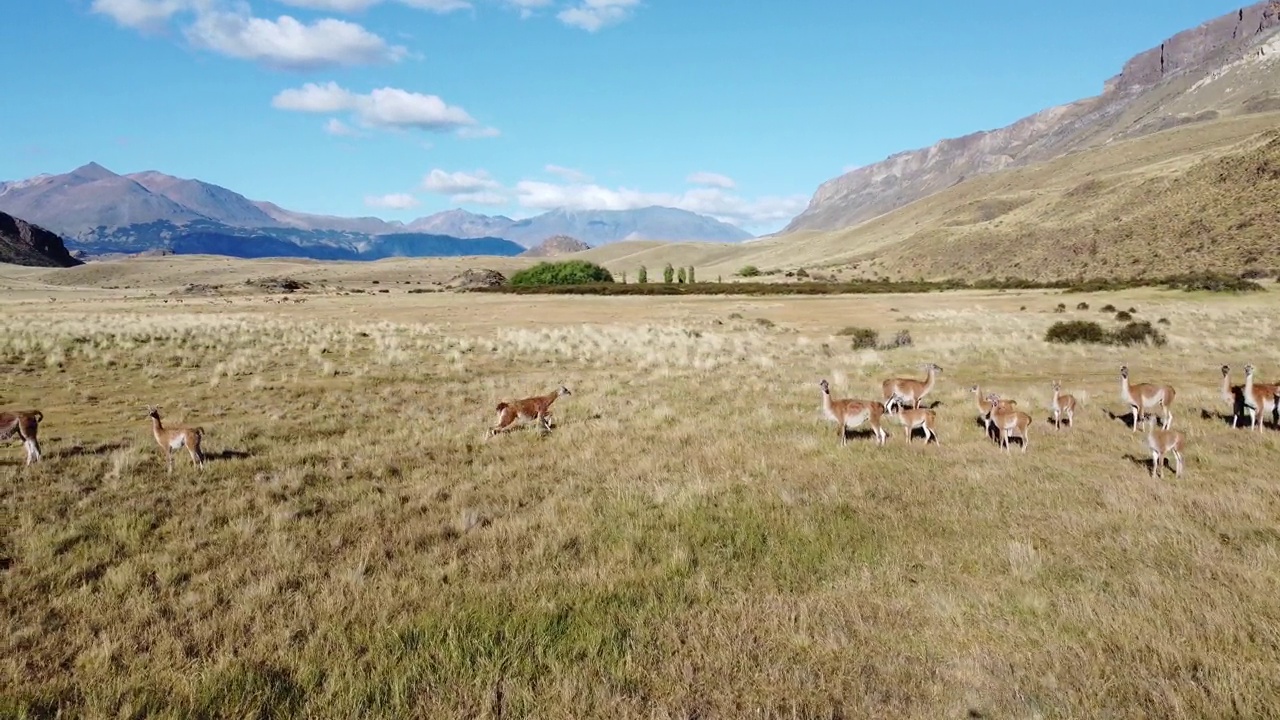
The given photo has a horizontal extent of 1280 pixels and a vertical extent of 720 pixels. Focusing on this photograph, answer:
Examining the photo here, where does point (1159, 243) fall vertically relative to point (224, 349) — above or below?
above

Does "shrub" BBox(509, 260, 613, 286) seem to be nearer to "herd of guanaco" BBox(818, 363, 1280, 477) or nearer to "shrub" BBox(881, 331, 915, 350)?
"shrub" BBox(881, 331, 915, 350)

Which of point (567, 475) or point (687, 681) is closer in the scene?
point (687, 681)

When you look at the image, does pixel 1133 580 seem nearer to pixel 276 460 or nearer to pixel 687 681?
pixel 687 681

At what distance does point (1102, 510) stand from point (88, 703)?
32.8 ft

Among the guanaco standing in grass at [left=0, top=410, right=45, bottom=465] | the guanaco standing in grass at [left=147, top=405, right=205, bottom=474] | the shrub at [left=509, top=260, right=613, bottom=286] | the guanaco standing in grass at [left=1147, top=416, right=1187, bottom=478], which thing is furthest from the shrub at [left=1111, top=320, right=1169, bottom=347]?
the shrub at [left=509, top=260, right=613, bottom=286]

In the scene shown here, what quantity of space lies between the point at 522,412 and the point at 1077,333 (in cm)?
2546

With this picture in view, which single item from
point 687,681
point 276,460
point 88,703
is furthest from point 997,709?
point 276,460

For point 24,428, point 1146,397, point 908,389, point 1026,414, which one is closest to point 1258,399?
point 1146,397

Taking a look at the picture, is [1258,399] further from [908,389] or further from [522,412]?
[522,412]

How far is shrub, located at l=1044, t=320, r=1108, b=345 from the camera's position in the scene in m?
27.5

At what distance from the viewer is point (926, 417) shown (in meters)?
11.7

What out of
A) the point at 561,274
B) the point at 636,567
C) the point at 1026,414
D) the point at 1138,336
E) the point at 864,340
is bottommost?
the point at 636,567

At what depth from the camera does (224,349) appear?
90.8 feet

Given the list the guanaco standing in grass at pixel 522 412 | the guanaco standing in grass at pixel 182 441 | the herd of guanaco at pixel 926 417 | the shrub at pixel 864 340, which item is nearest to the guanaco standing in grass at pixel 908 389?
the herd of guanaco at pixel 926 417
